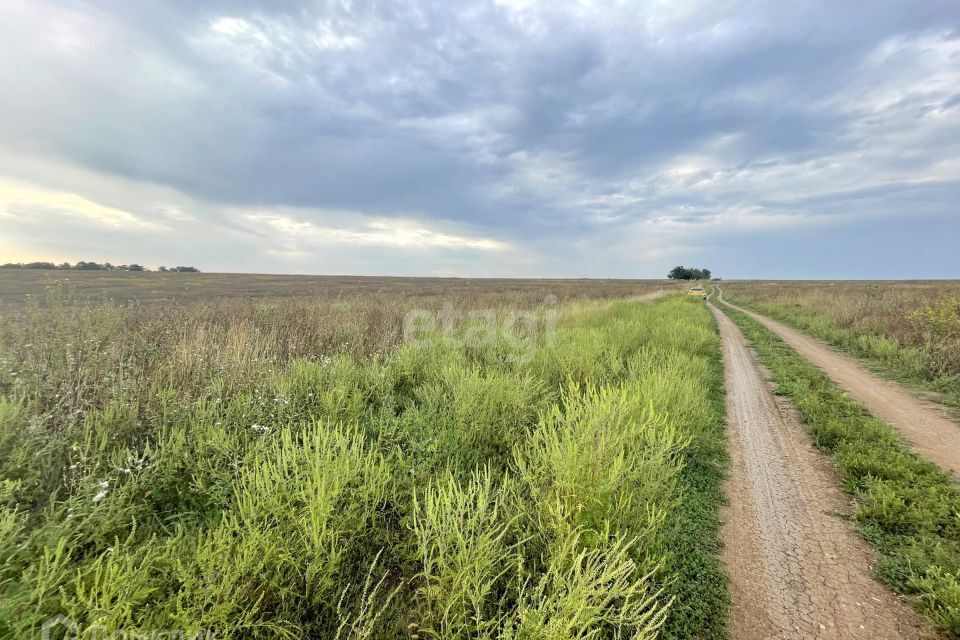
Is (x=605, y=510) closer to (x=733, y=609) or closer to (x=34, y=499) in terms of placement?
(x=733, y=609)

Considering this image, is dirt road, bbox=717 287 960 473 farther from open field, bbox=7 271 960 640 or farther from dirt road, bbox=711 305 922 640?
dirt road, bbox=711 305 922 640

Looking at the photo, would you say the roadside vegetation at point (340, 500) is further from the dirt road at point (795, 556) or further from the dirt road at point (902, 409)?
the dirt road at point (902, 409)

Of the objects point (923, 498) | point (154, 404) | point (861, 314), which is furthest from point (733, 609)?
point (861, 314)

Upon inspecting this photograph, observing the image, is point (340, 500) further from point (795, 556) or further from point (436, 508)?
point (795, 556)

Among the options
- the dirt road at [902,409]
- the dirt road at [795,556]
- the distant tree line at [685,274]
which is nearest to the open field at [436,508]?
the dirt road at [795,556]

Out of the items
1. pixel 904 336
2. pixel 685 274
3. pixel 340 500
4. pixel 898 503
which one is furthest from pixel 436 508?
pixel 685 274

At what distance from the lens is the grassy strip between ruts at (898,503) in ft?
8.81

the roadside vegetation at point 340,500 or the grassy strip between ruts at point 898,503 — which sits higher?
the roadside vegetation at point 340,500

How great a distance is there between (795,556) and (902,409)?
19.9 feet

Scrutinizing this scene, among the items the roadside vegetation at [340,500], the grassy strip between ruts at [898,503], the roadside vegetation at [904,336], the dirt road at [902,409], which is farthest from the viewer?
the roadside vegetation at [904,336]

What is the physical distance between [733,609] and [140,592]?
12.4 ft

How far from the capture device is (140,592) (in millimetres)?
1755

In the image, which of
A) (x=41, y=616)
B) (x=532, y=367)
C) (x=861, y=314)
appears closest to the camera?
(x=41, y=616)

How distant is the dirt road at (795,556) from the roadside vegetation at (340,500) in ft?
0.77
